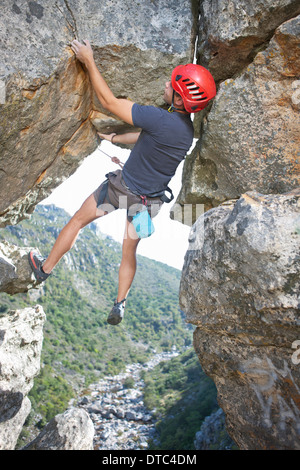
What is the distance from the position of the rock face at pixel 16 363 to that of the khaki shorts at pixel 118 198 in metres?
4.66

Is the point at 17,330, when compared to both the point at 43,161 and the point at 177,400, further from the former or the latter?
the point at 177,400

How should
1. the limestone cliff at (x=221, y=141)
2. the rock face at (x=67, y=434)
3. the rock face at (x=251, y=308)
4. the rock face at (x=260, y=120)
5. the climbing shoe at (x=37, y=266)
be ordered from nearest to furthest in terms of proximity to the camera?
1. the rock face at (x=251, y=308)
2. the limestone cliff at (x=221, y=141)
3. the rock face at (x=260, y=120)
4. the climbing shoe at (x=37, y=266)
5. the rock face at (x=67, y=434)

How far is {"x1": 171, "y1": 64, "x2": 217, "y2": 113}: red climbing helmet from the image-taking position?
3588 mm

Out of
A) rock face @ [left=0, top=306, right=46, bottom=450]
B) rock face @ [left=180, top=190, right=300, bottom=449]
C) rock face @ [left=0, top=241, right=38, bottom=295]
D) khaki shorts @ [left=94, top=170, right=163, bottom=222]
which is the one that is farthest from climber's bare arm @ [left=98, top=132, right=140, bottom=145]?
rock face @ [left=0, top=306, right=46, bottom=450]

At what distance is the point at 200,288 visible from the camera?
10.8 ft

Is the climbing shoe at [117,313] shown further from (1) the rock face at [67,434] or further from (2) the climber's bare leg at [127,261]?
(1) the rock face at [67,434]

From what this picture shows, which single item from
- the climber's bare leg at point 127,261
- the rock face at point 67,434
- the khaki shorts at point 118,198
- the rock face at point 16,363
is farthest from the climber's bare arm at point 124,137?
the rock face at point 67,434

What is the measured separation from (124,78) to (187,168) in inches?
53.5

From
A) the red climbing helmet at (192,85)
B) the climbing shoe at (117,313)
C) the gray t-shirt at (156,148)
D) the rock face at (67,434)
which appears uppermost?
the red climbing helmet at (192,85)

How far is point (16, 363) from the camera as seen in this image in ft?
24.0

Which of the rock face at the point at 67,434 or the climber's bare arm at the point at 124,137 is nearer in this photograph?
the climber's bare arm at the point at 124,137

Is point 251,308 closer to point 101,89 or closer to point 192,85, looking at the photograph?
point 192,85

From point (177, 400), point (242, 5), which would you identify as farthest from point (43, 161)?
point (177, 400)

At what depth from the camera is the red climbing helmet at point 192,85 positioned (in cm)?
359
